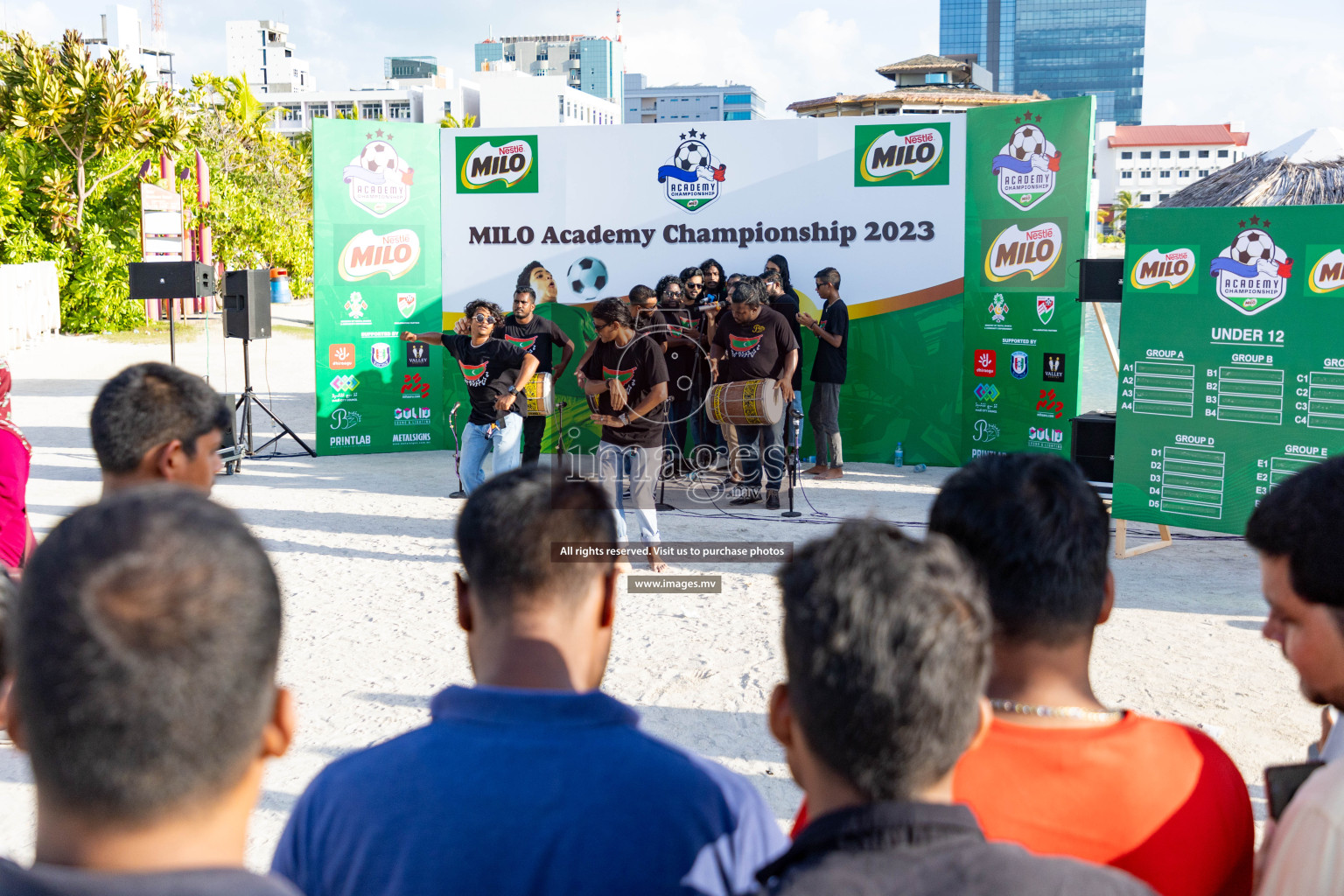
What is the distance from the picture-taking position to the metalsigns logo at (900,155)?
1075 centimetres

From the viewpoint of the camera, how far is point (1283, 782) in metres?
1.67

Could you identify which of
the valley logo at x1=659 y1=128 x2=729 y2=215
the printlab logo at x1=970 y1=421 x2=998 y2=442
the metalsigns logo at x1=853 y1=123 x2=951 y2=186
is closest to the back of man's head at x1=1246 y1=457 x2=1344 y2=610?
the printlab logo at x1=970 y1=421 x2=998 y2=442

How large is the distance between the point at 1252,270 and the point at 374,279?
7.95 meters

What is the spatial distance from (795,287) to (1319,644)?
A: 956cm

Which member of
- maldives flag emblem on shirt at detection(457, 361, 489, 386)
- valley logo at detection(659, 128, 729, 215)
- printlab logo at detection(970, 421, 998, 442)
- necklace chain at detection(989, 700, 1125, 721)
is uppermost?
valley logo at detection(659, 128, 729, 215)

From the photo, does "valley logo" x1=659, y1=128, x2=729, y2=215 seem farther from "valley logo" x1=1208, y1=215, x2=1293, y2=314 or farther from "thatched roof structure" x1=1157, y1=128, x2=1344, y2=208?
"valley logo" x1=1208, y1=215, x2=1293, y2=314

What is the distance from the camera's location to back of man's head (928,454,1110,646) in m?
1.75

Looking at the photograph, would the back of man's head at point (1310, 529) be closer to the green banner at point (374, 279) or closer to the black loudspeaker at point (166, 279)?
the green banner at point (374, 279)

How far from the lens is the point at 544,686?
69.7 inches

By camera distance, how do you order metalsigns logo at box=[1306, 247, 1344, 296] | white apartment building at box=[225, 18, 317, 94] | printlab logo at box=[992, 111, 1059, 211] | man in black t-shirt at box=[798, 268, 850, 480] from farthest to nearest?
white apartment building at box=[225, 18, 317, 94], man in black t-shirt at box=[798, 268, 850, 480], printlab logo at box=[992, 111, 1059, 211], metalsigns logo at box=[1306, 247, 1344, 296]

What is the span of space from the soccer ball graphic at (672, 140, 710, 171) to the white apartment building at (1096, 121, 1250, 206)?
120 meters

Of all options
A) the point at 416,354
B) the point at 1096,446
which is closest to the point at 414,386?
the point at 416,354

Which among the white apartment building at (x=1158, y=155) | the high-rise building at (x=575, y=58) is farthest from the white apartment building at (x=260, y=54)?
the white apartment building at (x=1158, y=155)

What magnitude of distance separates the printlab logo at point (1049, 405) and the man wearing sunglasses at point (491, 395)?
16.2ft
